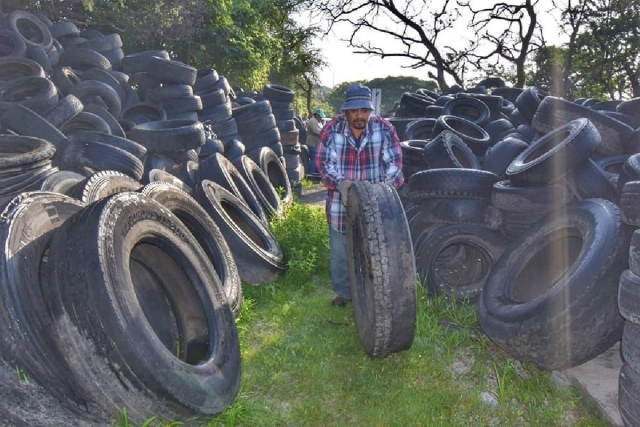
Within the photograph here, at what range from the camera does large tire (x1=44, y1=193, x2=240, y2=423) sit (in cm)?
253

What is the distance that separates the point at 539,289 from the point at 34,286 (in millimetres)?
4159

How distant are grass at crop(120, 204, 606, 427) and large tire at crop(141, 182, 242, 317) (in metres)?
0.29

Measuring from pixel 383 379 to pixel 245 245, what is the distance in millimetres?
2288

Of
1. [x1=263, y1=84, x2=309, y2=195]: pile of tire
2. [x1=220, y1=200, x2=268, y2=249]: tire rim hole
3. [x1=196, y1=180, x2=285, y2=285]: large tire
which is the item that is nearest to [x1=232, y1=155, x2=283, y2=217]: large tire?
[x1=220, y1=200, x2=268, y2=249]: tire rim hole

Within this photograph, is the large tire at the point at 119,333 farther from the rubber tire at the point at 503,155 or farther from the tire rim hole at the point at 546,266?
the rubber tire at the point at 503,155

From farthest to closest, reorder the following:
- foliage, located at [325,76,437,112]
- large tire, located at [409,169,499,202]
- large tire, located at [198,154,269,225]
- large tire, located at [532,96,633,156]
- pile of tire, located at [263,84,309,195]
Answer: foliage, located at [325,76,437,112] < pile of tire, located at [263,84,309,195] < large tire, located at [198,154,269,225] < large tire, located at [532,96,633,156] < large tire, located at [409,169,499,202]

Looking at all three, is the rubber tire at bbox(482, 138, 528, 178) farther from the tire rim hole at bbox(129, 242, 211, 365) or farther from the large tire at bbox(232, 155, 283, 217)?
the tire rim hole at bbox(129, 242, 211, 365)

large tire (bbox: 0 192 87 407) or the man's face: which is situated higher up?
the man's face

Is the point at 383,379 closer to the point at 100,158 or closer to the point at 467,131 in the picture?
the point at 100,158

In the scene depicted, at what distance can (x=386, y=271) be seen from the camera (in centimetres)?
342

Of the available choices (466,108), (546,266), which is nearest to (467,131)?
(466,108)

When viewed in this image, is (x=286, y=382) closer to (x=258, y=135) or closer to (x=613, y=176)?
(x=613, y=176)

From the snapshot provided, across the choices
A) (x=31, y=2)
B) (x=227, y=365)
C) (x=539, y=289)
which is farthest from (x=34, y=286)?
(x=31, y=2)

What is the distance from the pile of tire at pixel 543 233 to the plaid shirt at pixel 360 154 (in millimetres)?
874
